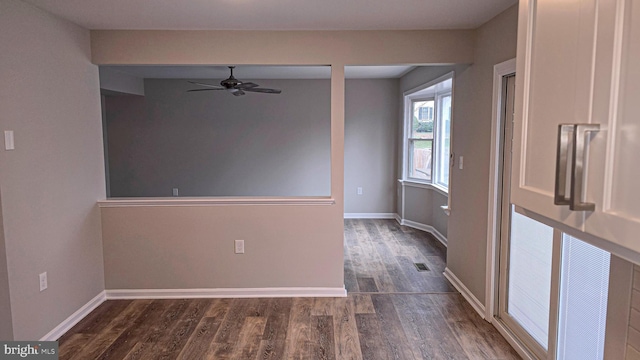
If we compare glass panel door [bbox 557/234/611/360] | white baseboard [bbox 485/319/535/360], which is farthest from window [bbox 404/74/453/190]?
glass panel door [bbox 557/234/611/360]

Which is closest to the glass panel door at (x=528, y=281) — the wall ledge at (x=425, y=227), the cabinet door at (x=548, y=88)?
the cabinet door at (x=548, y=88)

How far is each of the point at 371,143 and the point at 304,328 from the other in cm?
417

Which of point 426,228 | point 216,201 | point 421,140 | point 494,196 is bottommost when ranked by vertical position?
point 426,228

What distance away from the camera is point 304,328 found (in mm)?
2928

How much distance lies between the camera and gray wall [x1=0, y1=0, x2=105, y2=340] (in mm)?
2396

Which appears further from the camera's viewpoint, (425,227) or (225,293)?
(425,227)

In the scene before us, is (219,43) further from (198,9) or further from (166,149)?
(166,149)

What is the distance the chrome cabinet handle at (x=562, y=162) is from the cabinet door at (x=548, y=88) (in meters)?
0.04

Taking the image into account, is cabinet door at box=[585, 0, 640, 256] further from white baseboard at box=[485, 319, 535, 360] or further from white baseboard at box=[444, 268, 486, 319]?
white baseboard at box=[444, 268, 486, 319]

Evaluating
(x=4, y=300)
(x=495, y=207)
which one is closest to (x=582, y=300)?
(x=495, y=207)

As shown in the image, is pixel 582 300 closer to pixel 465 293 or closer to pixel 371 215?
pixel 465 293

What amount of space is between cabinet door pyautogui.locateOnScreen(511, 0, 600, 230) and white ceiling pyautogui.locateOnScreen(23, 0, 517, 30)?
177 cm

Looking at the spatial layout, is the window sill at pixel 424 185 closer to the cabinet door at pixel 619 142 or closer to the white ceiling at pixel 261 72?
the white ceiling at pixel 261 72

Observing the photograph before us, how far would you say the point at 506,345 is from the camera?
2678mm
